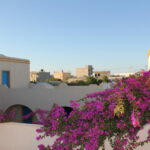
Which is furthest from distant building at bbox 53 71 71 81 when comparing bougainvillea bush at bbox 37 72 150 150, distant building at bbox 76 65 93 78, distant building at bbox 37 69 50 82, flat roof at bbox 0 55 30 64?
bougainvillea bush at bbox 37 72 150 150

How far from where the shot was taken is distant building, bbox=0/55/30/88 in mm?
14477

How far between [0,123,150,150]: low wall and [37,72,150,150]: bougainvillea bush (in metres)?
0.41

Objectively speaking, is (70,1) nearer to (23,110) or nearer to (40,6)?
(40,6)

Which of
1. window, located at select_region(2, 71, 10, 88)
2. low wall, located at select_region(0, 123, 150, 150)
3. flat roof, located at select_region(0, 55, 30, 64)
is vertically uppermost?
flat roof, located at select_region(0, 55, 30, 64)

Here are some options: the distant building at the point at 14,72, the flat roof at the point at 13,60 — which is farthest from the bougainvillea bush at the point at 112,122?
the flat roof at the point at 13,60

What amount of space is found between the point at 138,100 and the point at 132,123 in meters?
0.37

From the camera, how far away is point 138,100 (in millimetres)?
3039

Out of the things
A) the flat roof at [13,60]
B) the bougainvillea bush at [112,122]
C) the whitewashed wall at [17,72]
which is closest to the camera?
the bougainvillea bush at [112,122]

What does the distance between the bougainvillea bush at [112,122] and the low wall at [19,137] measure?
41 cm

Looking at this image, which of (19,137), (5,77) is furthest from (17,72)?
(19,137)

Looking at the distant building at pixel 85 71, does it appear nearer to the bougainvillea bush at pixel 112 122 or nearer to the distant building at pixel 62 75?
the distant building at pixel 62 75

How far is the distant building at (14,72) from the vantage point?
47.5 feet

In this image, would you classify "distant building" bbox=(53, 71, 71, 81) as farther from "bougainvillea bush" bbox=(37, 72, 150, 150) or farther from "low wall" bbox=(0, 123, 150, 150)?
"bougainvillea bush" bbox=(37, 72, 150, 150)

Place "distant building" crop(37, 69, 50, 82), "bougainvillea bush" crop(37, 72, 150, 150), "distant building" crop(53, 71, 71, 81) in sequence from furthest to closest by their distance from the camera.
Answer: "distant building" crop(53, 71, 71, 81)
"distant building" crop(37, 69, 50, 82)
"bougainvillea bush" crop(37, 72, 150, 150)
